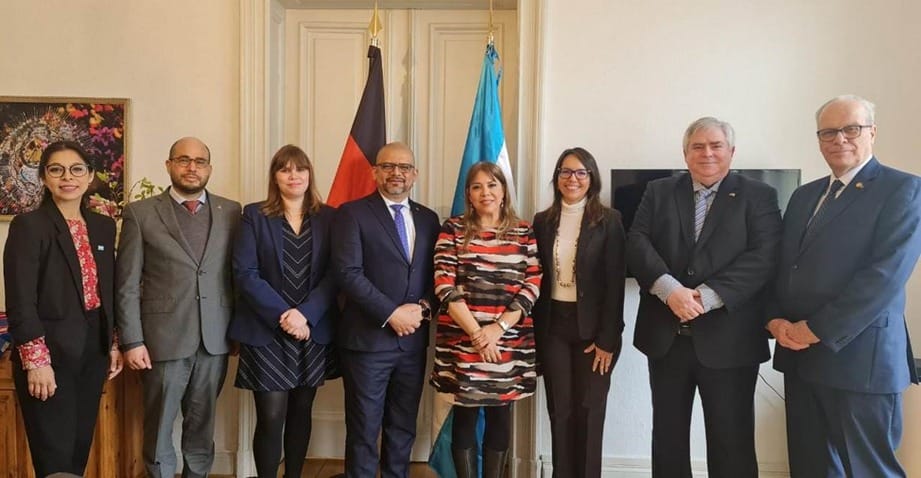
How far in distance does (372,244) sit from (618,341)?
100 centimetres

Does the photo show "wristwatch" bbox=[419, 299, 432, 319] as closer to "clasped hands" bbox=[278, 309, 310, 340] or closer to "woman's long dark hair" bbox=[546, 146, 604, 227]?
"clasped hands" bbox=[278, 309, 310, 340]

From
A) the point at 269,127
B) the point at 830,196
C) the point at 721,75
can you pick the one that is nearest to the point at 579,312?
the point at 830,196

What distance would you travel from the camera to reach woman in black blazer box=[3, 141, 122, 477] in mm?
1956

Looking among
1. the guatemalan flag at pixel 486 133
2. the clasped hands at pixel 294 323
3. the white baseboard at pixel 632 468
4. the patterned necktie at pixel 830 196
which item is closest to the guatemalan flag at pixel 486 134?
the guatemalan flag at pixel 486 133

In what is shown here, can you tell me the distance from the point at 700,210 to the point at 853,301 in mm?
541

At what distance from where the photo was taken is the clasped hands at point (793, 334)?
5.97 feet

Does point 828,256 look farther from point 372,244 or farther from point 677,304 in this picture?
point 372,244

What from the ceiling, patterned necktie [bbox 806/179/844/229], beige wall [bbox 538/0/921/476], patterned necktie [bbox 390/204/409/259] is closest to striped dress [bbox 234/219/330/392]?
patterned necktie [bbox 390/204/409/259]

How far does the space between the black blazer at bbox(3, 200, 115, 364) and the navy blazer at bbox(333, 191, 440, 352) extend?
2.95 feet

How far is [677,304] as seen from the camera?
76.8 inches

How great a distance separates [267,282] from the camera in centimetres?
226

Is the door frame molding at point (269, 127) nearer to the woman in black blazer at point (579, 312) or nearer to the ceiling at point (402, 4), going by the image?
the ceiling at point (402, 4)

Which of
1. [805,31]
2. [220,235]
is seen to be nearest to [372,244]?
[220,235]

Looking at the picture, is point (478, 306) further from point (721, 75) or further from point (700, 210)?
point (721, 75)
